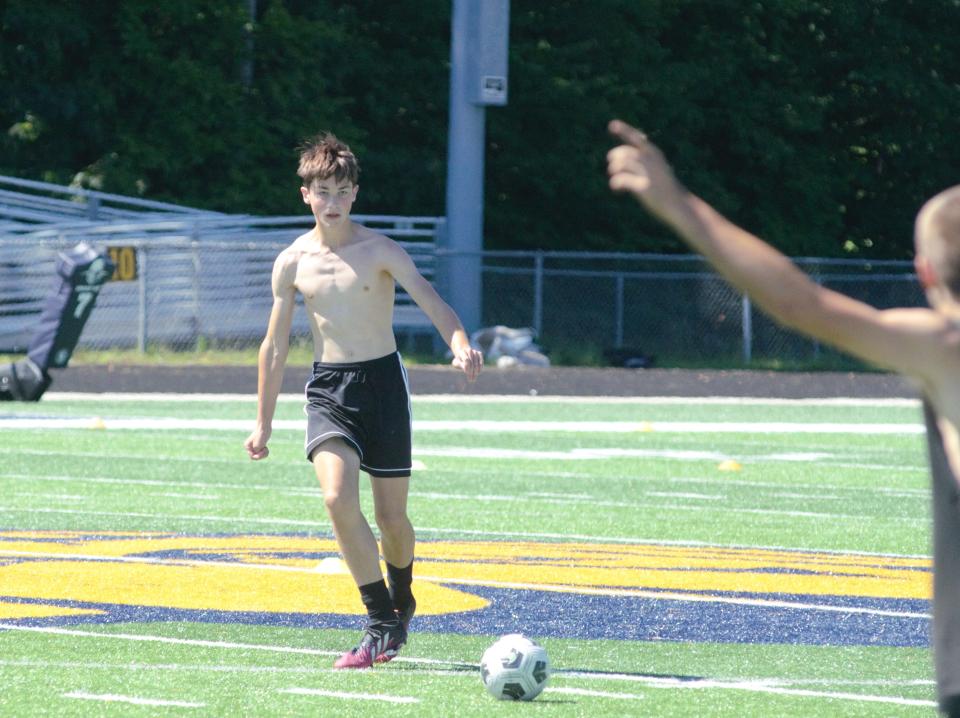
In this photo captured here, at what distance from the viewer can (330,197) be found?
8008mm

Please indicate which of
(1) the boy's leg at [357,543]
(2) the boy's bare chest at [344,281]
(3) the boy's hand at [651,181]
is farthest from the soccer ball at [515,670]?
(3) the boy's hand at [651,181]

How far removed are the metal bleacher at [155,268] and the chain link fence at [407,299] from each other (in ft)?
0.07

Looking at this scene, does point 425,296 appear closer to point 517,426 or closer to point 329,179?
point 329,179

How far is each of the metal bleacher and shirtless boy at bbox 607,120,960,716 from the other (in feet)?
84.9

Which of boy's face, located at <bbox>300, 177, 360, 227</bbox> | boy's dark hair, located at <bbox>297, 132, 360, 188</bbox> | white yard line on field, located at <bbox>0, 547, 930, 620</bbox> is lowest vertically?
white yard line on field, located at <bbox>0, 547, 930, 620</bbox>

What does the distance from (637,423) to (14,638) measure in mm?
15728

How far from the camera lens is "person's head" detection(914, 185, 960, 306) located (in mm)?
3619

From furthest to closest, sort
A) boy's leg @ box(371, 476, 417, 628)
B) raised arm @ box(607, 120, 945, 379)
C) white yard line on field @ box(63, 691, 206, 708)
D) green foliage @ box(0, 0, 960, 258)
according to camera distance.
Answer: green foliage @ box(0, 0, 960, 258), boy's leg @ box(371, 476, 417, 628), white yard line on field @ box(63, 691, 206, 708), raised arm @ box(607, 120, 945, 379)

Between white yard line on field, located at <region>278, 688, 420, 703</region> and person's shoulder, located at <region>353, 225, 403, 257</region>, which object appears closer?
Result: white yard line on field, located at <region>278, 688, 420, 703</region>

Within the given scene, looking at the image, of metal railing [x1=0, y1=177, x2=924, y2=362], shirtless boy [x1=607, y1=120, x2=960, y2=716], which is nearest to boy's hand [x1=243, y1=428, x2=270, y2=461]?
shirtless boy [x1=607, y1=120, x2=960, y2=716]

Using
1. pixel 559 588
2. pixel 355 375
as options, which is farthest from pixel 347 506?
pixel 559 588

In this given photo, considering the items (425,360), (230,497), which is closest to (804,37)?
(425,360)

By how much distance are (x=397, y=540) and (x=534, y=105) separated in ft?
105

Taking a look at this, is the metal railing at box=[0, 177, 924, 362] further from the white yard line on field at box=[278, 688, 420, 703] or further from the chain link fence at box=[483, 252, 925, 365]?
the white yard line on field at box=[278, 688, 420, 703]
